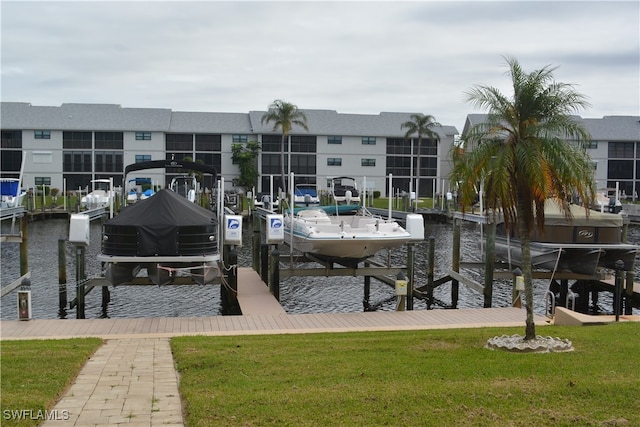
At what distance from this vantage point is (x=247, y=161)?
248ft

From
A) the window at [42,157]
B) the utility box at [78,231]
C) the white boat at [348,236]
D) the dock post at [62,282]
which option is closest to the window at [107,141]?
the window at [42,157]

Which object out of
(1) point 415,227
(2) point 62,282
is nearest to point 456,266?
(1) point 415,227

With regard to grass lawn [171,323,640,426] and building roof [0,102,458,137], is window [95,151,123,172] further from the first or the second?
grass lawn [171,323,640,426]

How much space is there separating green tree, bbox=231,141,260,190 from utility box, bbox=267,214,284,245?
54.6 meters

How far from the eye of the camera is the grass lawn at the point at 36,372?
7195mm

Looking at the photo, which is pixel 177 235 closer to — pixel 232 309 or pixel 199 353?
pixel 232 309

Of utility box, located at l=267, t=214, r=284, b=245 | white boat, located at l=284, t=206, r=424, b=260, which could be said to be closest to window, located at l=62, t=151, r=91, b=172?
white boat, located at l=284, t=206, r=424, b=260

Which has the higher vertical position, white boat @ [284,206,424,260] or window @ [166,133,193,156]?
window @ [166,133,193,156]

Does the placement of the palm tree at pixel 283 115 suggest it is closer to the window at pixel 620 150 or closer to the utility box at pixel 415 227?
the window at pixel 620 150

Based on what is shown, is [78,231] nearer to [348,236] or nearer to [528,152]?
[348,236]

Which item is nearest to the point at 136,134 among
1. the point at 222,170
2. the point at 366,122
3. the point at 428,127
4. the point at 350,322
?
the point at 222,170

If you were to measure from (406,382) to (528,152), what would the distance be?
406cm

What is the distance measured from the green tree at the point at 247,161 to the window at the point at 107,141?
12.8 meters

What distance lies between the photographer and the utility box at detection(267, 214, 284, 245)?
1986 cm
